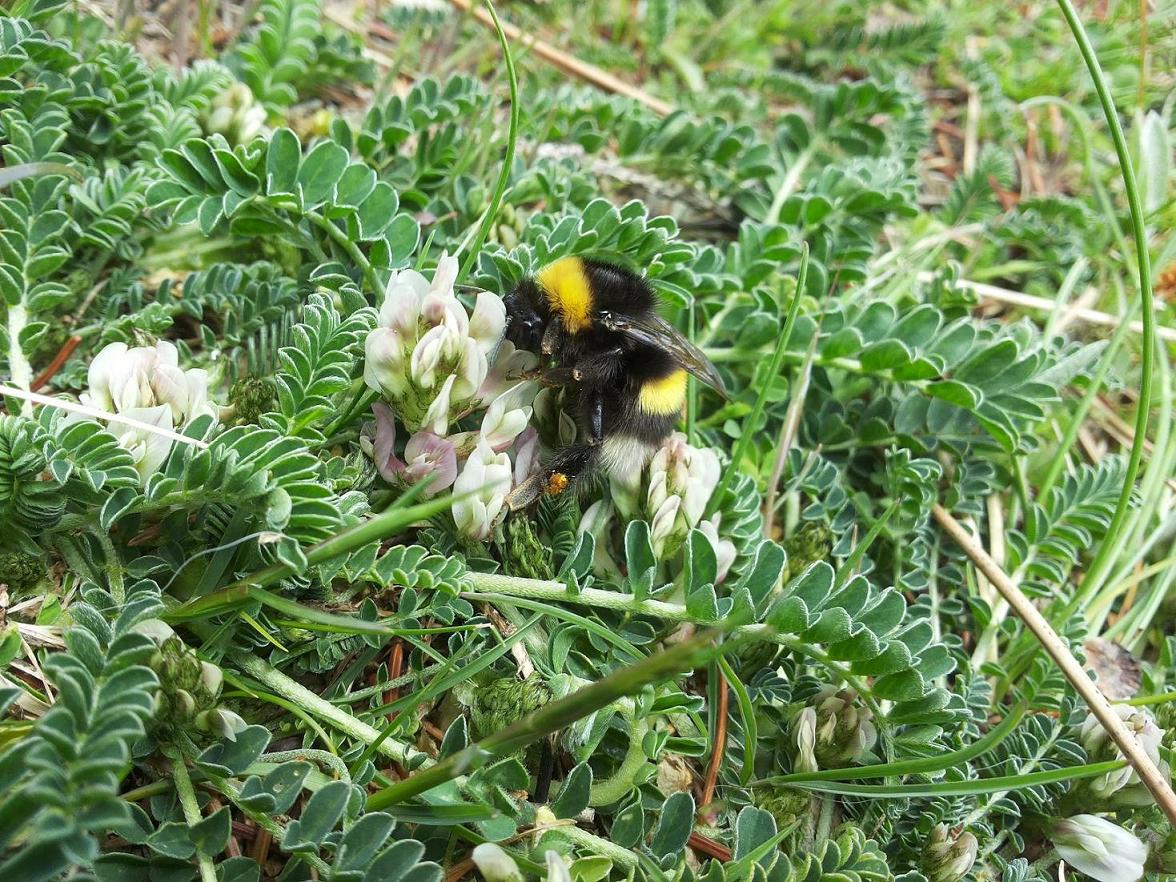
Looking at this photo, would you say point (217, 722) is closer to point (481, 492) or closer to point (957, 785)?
point (481, 492)

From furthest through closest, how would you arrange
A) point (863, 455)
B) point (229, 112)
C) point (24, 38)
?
point (863, 455) < point (229, 112) < point (24, 38)

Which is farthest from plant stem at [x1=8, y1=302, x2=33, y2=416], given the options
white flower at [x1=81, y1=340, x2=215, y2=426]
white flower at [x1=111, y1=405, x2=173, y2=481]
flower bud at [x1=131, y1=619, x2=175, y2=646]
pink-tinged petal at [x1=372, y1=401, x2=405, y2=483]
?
pink-tinged petal at [x1=372, y1=401, x2=405, y2=483]

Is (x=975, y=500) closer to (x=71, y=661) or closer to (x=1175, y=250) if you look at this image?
(x=1175, y=250)

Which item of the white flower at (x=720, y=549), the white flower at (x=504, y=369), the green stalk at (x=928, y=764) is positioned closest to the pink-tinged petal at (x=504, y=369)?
the white flower at (x=504, y=369)

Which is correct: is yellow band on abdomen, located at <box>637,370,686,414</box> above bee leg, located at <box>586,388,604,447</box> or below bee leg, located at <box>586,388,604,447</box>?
above

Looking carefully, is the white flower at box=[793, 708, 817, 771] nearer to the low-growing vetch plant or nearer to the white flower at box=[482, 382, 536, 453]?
the low-growing vetch plant

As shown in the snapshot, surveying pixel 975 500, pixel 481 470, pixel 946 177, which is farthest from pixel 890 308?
pixel 946 177

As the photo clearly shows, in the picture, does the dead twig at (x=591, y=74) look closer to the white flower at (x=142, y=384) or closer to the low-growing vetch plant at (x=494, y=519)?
the low-growing vetch plant at (x=494, y=519)
